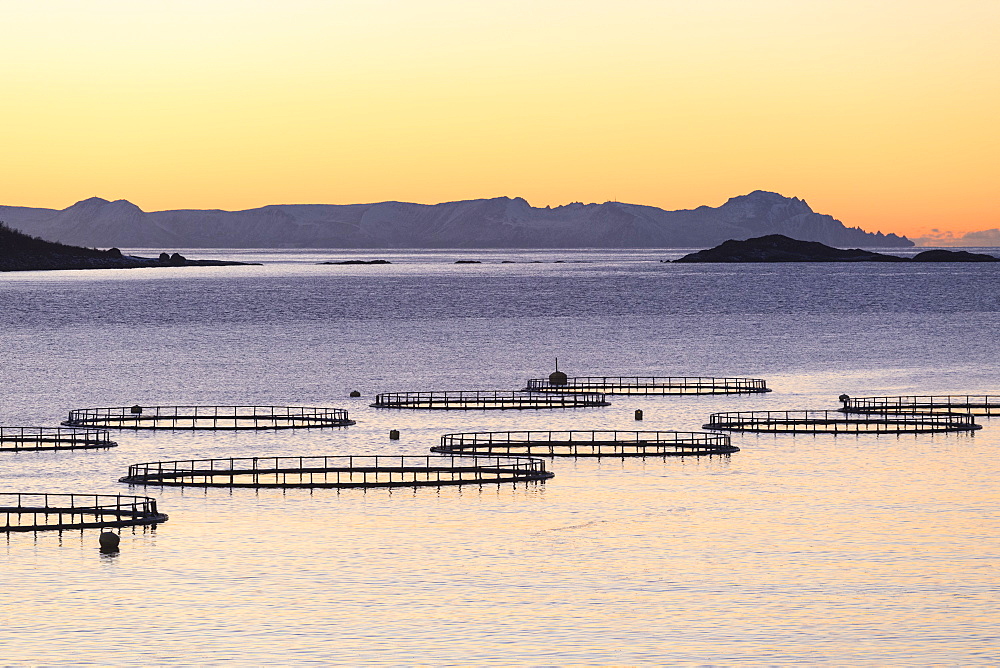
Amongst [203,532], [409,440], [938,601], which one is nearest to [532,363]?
[409,440]

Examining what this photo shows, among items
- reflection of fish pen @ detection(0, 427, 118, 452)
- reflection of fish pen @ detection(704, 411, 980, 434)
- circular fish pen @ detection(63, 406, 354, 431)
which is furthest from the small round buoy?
reflection of fish pen @ detection(704, 411, 980, 434)

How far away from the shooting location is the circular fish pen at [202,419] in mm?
115438

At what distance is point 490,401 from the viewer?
132375 mm

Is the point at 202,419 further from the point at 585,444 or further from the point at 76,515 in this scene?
the point at 76,515

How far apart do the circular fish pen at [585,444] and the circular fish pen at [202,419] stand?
52.7ft

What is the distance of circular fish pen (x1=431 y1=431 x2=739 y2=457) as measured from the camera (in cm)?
9881

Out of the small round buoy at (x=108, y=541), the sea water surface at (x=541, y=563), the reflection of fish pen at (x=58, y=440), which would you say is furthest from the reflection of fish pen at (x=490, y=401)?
the small round buoy at (x=108, y=541)

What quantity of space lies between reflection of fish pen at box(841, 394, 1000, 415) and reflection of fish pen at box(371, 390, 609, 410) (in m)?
20.7

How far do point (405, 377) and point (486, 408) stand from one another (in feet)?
130

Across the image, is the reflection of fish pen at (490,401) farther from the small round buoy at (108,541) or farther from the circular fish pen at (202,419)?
the small round buoy at (108,541)

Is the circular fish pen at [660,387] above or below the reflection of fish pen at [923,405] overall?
above

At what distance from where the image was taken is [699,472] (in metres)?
93.1

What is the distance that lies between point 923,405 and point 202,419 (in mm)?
56066

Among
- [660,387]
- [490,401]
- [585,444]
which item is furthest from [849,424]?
[660,387]
